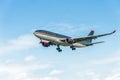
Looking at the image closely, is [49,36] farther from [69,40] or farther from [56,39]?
[69,40]

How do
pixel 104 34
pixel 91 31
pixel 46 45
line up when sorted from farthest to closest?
pixel 91 31 → pixel 46 45 → pixel 104 34

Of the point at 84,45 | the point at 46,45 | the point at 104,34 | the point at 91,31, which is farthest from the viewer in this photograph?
the point at 91,31

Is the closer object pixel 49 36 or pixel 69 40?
pixel 49 36

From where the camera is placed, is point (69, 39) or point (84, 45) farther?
point (84, 45)

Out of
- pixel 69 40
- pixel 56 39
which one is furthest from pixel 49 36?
pixel 69 40

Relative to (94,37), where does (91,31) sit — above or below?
above

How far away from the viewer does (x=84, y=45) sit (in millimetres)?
93312

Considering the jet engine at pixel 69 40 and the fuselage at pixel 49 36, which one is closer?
the fuselage at pixel 49 36

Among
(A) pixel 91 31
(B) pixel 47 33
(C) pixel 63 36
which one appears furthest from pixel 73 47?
(A) pixel 91 31

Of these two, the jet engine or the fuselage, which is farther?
the jet engine

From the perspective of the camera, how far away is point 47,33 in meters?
82.1

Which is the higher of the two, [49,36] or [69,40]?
[49,36]

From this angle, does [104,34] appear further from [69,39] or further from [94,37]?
[69,39]

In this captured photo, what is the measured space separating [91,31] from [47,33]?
3951 centimetres
